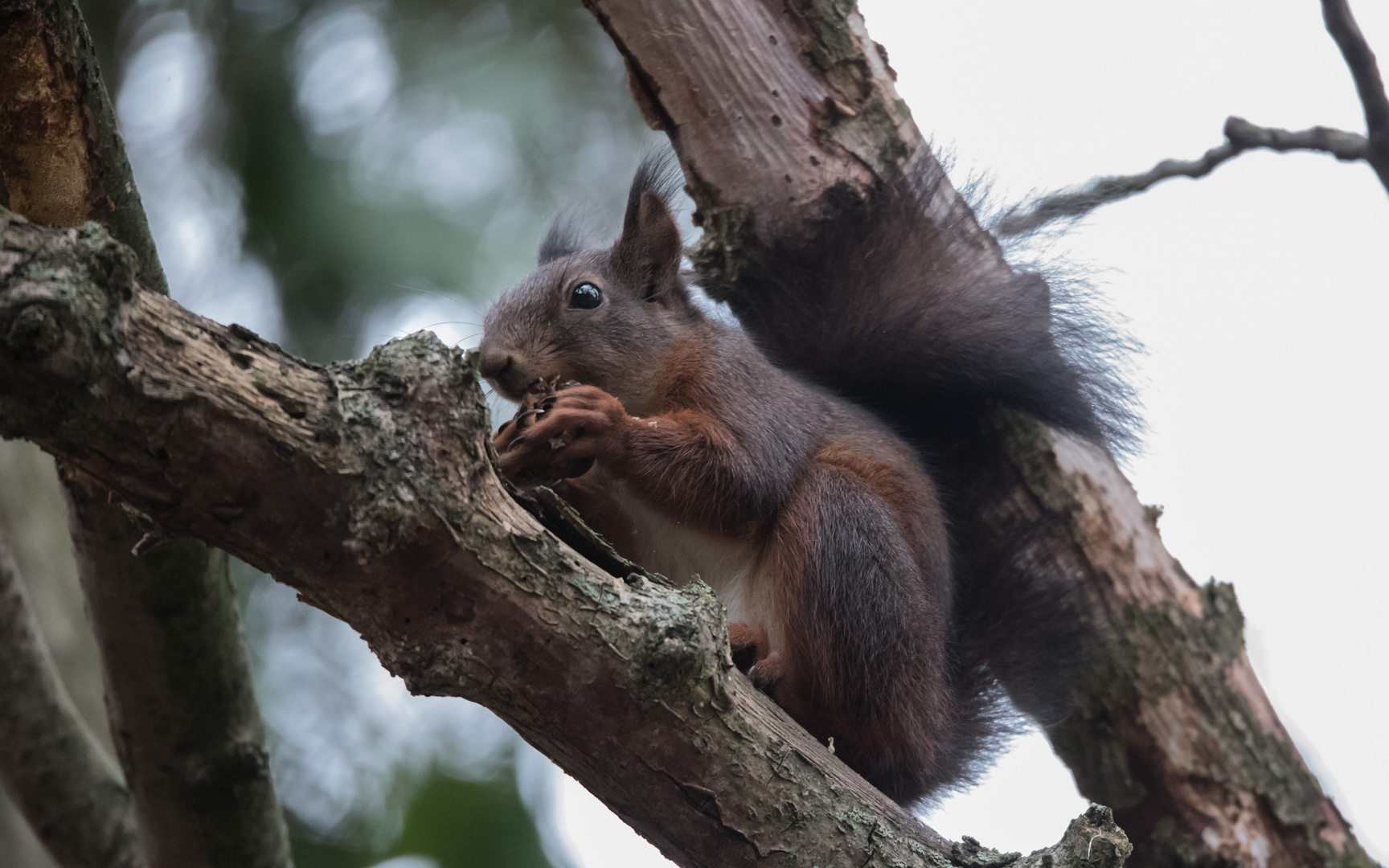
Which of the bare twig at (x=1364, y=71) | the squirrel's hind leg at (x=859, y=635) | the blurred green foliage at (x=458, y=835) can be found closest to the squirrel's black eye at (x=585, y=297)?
the squirrel's hind leg at (x=859, y=635)

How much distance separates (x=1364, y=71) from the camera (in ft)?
4.33

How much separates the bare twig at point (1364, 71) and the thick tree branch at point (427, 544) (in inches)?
36.2

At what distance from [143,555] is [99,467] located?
92 cm

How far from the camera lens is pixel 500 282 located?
3578 mm

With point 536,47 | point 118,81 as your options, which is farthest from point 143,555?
point 536,47

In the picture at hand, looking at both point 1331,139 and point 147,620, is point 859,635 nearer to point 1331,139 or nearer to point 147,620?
point 1331,139

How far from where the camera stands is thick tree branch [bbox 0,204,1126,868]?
977 mm

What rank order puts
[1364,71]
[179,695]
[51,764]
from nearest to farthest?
[1364,71]
[179,695]
[51,764]

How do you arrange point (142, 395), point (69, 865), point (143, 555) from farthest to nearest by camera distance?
point (69, 865), point (143, 555), point (142, 395)

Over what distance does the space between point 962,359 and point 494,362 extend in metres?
0.99

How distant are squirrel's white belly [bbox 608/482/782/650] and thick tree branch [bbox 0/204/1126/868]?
0.40 m

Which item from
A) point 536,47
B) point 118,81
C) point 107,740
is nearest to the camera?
Answer: point 107,740

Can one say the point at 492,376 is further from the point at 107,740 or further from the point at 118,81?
the point at 118,81

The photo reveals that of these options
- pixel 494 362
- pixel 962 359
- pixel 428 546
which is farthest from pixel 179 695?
pixel 962 359
